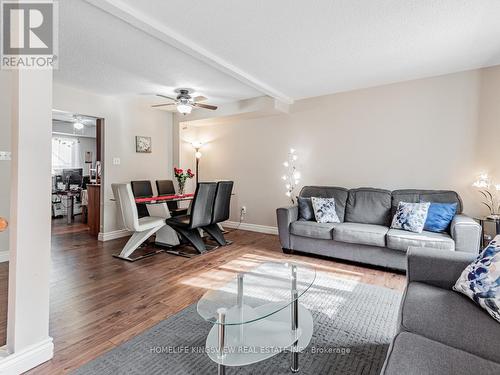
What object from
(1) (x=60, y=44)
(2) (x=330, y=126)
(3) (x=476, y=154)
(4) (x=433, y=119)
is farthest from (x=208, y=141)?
(3) (x=476, y=154)

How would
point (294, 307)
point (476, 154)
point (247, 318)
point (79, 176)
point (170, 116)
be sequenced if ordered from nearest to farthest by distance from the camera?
point (247, 318), point (294, 307), point (476, 154), point (170, 116), point (79, 176)

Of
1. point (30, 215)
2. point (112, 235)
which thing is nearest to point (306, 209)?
point (30, 215)

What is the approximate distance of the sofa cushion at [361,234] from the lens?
10.0 ft

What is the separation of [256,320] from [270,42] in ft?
8.03

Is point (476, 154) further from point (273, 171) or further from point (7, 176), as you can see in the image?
point (7, 176)

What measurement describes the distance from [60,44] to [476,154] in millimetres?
4799

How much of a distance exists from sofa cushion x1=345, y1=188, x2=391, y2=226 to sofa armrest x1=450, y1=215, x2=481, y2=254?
0.87m

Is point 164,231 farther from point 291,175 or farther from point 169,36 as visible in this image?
point 169,36

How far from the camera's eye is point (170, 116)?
18.2ft

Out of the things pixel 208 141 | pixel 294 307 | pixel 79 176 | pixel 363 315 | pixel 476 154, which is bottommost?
pixel 363 315

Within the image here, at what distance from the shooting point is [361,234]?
3.16m

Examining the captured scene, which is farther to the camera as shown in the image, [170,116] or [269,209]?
[170,116]

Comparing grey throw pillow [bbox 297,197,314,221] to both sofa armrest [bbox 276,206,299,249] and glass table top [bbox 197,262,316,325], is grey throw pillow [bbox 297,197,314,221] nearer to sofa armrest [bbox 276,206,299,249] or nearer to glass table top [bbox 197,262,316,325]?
sofa armrest [bbox 276,206,299,249]

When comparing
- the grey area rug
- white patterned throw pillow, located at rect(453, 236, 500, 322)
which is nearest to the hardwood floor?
the grey area rug
